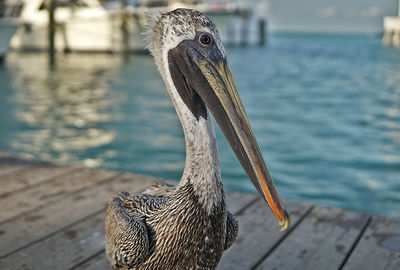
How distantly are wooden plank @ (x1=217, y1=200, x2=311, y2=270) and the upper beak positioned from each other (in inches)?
45.1

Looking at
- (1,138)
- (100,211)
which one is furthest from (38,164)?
(1,138)

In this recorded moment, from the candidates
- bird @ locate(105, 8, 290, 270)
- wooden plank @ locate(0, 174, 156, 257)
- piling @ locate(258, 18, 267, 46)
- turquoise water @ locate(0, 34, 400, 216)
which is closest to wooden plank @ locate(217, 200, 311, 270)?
bird @ locate(105, 8, 290, 270)

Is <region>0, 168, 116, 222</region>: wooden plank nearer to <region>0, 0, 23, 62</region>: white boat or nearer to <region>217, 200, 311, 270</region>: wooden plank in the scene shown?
<region>217, 200, 311, 270</region>: wooden plank

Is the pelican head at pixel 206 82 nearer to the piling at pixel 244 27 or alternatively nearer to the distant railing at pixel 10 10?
the distant railing at pixel 10 10

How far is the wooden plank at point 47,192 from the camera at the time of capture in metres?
3.76

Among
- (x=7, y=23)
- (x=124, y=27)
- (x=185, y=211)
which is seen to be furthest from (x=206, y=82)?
(x=124, y=27)

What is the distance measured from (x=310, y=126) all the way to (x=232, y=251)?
8.89 m

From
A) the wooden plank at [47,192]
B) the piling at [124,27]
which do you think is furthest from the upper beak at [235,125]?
the piling at [124,27]

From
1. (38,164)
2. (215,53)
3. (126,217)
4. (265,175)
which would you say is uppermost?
(215,53)

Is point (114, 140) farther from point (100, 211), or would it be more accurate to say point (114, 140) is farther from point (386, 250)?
point (386, 250)

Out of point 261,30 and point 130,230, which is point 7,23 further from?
point 261,30

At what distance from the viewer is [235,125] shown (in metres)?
1.99

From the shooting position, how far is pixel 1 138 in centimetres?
1017

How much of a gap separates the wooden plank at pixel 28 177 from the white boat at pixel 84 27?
28456 mm
